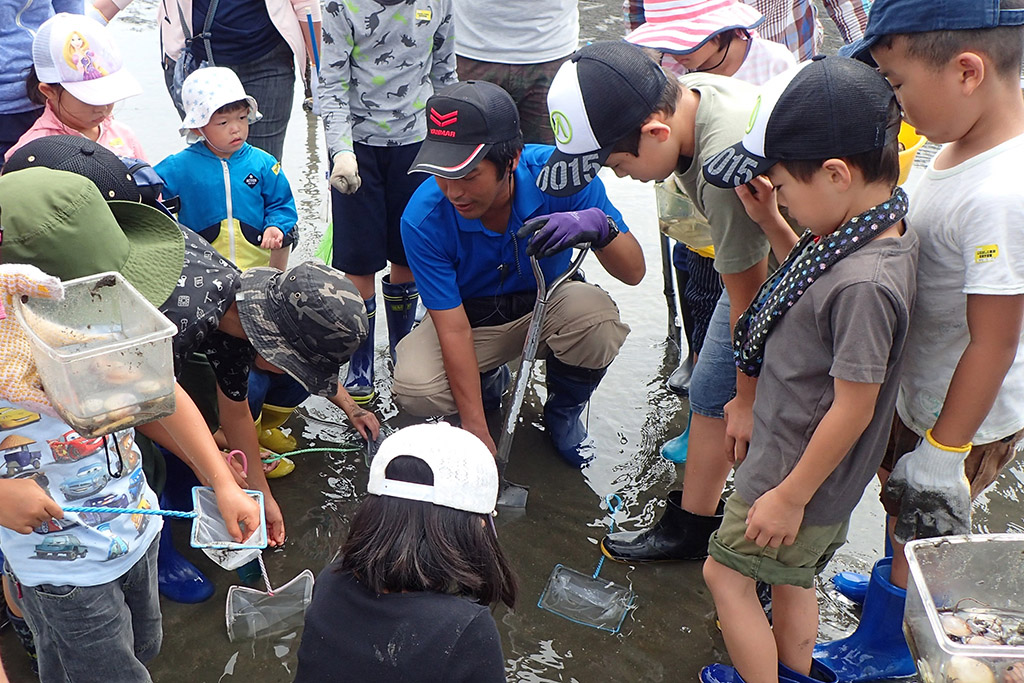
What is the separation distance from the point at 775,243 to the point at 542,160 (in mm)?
943

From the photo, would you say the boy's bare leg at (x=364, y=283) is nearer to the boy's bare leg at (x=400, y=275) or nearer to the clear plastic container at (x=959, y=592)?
the boy's bare leg at (x=400, y=275)

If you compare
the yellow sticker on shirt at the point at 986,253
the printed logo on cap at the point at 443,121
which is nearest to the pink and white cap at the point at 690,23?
the printed logo on cap at the point at 443,121

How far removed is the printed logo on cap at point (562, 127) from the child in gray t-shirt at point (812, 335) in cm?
36

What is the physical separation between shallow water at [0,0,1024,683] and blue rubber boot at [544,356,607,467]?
6cm

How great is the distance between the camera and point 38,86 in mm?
2975

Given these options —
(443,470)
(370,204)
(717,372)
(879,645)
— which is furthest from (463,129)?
(879,645)

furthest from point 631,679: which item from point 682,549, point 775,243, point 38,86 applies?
point 38,86

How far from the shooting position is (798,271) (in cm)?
176

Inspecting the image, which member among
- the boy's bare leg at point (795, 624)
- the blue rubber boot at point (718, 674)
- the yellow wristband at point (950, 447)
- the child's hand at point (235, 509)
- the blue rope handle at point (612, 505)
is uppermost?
the yellow wristband at point (950, 447)

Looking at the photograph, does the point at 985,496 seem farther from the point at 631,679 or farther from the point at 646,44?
the point at 646,44

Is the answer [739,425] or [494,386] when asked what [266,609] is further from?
[739,425]

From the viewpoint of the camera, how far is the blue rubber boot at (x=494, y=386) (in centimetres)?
309

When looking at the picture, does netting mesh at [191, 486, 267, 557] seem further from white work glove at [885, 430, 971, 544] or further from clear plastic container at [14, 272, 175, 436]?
white work glove at [885, 430, 971, 544]

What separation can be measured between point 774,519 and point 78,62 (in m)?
2.46
